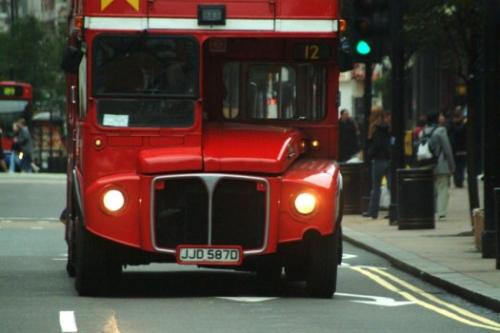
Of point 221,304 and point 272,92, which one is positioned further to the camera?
point 272,92

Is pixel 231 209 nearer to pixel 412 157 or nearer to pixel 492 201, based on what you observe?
pixel 492 201

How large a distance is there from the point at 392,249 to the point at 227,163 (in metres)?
7.40

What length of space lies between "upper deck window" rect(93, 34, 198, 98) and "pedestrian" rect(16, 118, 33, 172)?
122 ft

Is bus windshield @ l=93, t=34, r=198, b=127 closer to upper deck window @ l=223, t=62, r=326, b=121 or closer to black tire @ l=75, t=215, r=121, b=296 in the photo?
upper deck window @ l=223, t=62, r=326, b=121

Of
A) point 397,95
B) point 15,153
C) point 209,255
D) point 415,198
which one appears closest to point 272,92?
point 209,255

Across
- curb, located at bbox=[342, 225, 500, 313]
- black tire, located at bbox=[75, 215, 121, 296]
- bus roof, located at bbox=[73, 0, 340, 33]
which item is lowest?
curb, located at bbox=[342, 225, 500, 313]

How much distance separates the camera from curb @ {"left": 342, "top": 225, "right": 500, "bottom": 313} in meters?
15.1

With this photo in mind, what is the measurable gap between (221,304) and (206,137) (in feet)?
5.06

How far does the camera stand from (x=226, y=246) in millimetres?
14758

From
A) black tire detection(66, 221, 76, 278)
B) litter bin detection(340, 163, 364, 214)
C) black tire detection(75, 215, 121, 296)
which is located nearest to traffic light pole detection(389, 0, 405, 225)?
litter bin detection(340, 163, 364, 214)

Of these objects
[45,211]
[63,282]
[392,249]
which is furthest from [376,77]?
[63,282]

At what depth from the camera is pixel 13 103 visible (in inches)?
2608

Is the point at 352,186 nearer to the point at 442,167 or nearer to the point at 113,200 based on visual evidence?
the point at 442,167

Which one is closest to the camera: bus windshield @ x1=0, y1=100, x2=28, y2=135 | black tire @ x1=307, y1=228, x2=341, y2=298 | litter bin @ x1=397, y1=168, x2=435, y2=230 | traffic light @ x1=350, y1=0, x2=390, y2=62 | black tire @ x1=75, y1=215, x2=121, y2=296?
black tire @ x1=307, y1=228, x2=341, y2=298
